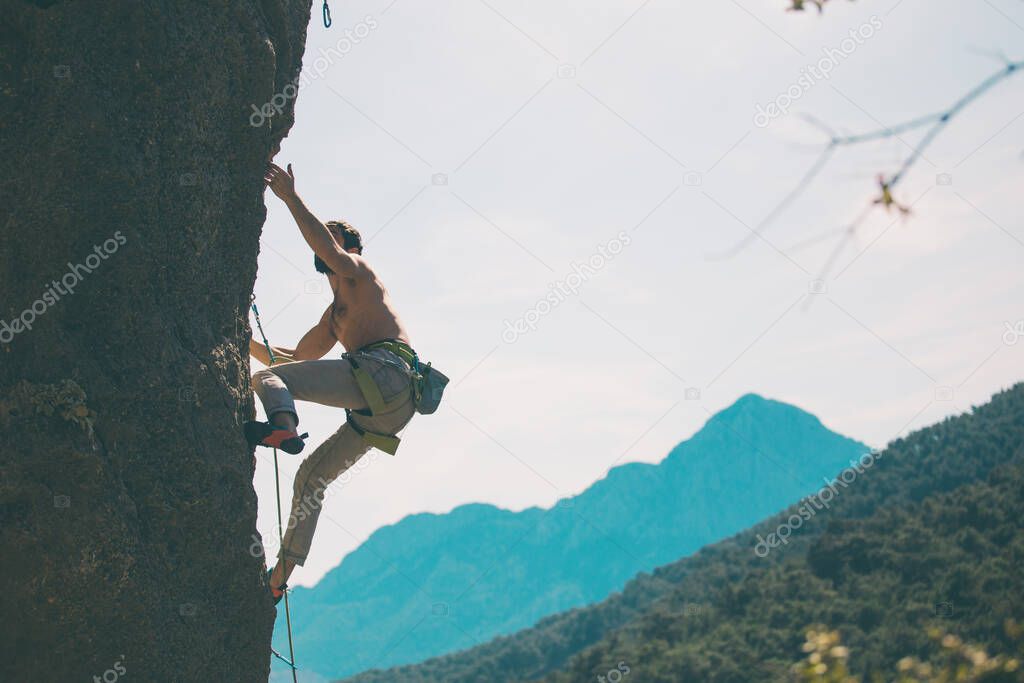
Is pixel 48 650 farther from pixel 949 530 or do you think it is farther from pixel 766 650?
pixel 949 530

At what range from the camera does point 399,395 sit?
591cm

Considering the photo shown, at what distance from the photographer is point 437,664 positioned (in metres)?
81.4

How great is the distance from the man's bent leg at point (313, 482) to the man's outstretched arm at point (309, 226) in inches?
41.9

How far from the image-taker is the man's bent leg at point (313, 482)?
5895 mm

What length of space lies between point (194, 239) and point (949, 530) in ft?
125

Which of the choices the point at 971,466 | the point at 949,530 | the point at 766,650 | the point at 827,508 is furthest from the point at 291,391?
the point at 827,508

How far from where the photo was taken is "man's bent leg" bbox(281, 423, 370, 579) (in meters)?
5.89

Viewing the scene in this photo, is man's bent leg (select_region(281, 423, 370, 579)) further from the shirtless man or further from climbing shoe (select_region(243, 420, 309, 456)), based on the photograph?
climbing shoe (select_region(243, 420, 309, 456))

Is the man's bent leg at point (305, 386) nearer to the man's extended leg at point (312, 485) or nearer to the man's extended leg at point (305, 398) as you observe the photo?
the man's extended leg at point (305, 398)

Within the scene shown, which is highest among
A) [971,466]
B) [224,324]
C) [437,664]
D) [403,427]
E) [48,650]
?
[437,664]

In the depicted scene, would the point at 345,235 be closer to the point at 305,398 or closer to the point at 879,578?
the point at 305,398
